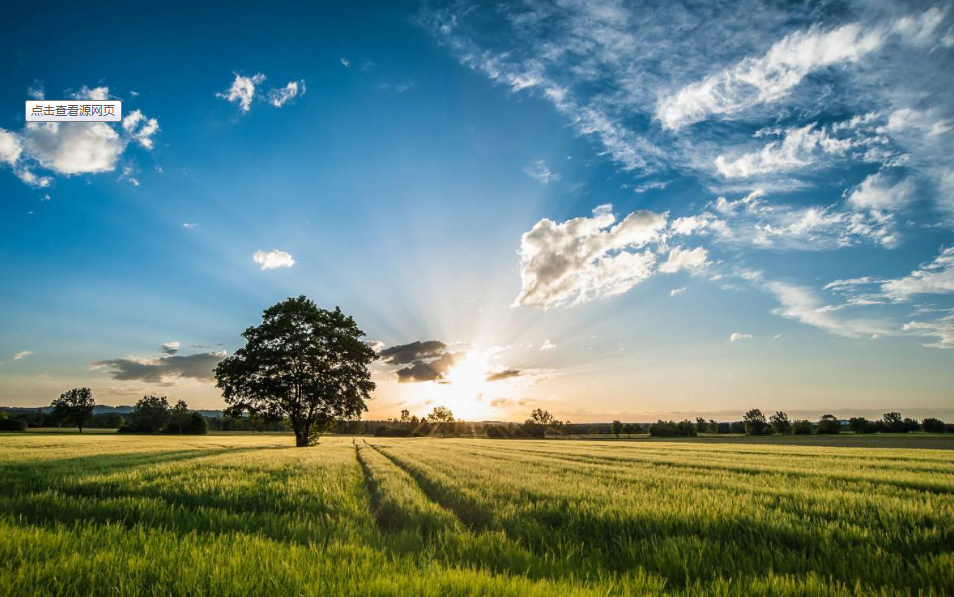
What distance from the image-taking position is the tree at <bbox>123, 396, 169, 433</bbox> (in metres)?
121

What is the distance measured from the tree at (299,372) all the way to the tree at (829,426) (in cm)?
16687

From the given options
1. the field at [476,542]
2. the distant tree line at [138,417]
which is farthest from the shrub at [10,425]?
the field at [476,542]

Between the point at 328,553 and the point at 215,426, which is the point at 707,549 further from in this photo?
the point at 215,426

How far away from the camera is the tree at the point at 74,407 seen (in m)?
120

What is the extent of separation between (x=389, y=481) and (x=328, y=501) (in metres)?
4.15

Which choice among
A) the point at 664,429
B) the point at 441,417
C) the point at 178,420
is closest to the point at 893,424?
the point at 664,429

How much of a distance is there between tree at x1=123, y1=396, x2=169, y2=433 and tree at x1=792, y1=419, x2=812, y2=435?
20657cm

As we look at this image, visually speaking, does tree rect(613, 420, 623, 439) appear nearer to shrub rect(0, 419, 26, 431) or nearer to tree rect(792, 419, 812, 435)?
tree rect(792, 419, 812, 435)

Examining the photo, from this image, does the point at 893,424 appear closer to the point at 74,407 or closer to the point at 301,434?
the point at 301,434

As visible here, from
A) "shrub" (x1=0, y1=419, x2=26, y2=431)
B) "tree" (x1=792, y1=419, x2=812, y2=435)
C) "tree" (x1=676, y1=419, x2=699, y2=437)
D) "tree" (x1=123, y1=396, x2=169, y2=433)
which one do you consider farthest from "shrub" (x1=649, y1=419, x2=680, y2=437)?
"shrub" (x1=0, y1=419, x2=26, y2=431)

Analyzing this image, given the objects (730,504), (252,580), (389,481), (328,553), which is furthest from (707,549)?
(389,481)

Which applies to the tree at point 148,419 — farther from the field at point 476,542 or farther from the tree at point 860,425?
the tree at point 860,425

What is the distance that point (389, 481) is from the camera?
12.2m

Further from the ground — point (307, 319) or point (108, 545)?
point (307, 319)
